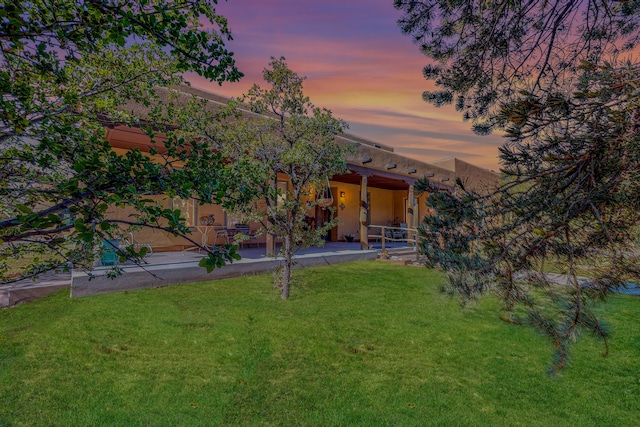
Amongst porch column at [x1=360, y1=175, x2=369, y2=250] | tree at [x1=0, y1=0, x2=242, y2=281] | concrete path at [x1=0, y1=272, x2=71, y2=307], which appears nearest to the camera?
tree at [x1=0, y1=0, x2=242, y2=281]

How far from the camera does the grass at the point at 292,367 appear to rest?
315 centimetres

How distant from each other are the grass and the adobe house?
2.09m

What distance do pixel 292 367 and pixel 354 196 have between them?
518 inches

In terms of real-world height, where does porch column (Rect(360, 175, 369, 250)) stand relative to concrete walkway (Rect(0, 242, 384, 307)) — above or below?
above

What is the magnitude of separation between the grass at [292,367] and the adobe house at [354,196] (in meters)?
2.09

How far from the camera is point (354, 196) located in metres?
16.8

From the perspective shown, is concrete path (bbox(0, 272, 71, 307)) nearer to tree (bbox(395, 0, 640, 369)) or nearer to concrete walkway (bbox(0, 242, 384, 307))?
concrete walkway (bbox(0, 242, 384, 307))

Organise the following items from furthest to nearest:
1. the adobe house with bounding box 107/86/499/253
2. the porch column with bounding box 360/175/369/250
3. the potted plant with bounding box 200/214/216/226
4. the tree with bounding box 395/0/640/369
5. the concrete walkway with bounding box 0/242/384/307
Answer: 1. the porch column with bounding box 360/175/369/250
2. the potted plant with bounding box 200/214/216/226
3. the adobe house with bounding box 107/86/499/253
4. the concrete walkway with bounding box 0/242/384/307
5. the tree with bounding box 395/0/640/369

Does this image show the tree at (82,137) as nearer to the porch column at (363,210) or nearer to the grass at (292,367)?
the grass at (292,367)

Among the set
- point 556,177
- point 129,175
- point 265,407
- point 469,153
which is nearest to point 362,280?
point 469,153

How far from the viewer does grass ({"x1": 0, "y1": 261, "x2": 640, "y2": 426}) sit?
3.15 m

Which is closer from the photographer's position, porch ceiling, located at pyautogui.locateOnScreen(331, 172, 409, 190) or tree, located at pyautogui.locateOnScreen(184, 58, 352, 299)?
tree, located at pyautogui.locateOnScreen(184, 58, 352, 299)

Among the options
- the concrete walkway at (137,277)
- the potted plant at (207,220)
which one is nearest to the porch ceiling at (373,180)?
the concrete walkway at (137,277)

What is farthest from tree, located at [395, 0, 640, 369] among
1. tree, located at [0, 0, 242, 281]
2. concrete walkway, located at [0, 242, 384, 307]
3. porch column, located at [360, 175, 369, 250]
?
porch column, located at [360, 175, 369, 250]
